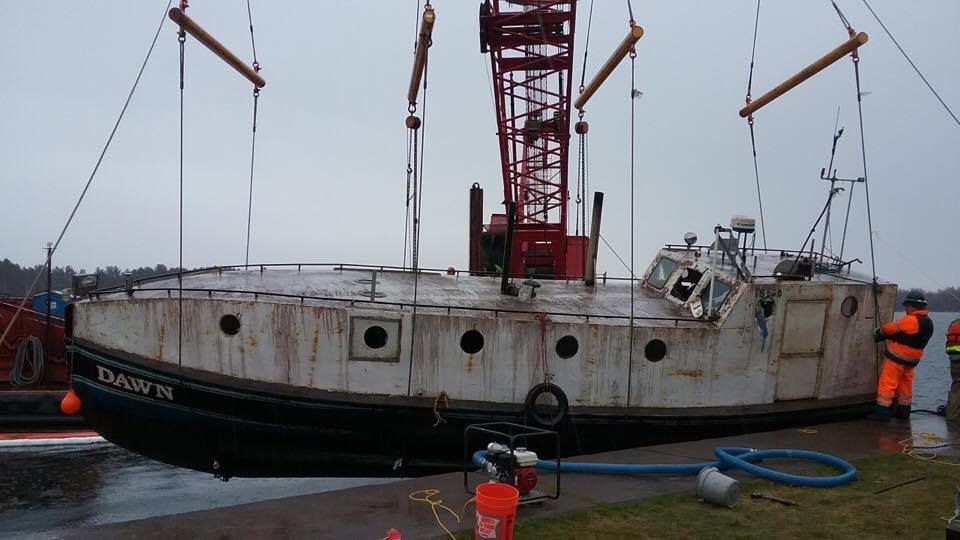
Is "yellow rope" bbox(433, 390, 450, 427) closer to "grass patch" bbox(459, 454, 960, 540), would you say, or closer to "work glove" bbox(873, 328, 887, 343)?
"grass patch" bbox(459, 454, 960, 540)

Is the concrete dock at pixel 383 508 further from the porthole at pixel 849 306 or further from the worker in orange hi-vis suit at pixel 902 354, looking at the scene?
the porthole at pixel 849 306

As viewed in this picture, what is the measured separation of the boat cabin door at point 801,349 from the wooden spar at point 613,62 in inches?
230

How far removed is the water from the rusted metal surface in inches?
151

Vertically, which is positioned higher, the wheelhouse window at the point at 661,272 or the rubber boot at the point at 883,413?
the wheelhouse window at the point at 661,272

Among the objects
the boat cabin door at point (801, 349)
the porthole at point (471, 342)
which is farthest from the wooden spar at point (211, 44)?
the boat cabin door at point (801, 349)

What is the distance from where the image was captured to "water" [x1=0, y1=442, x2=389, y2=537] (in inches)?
425

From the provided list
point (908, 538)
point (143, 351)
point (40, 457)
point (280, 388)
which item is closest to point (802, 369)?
point (908, 538)

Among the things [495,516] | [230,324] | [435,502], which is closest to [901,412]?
[435,502]

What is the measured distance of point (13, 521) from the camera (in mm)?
10383

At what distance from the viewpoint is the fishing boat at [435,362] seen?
28.5 ft

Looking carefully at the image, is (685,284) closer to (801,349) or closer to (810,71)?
(801,349)

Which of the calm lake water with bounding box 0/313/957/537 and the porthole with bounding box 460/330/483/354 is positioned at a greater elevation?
the porthole with bounding box 460/330/483/354

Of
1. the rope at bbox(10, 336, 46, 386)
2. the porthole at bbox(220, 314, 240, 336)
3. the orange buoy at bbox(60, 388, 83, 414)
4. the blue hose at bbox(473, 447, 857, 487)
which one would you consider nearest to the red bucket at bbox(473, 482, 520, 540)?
the blue hose at bbox(473, 447, 857, 487)

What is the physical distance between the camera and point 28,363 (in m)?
16.7
